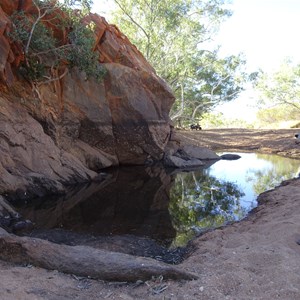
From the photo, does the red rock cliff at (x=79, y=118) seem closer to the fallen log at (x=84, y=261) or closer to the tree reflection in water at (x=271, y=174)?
the tree reflection in water at (x=271, y=174)

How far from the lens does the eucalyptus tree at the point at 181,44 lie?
2417 cm

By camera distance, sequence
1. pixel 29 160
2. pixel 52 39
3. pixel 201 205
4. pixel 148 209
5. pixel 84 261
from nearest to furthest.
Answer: pixel 84 261
pixel 148 209
pixel 201 205
pixel 29 160
pixel 52 39

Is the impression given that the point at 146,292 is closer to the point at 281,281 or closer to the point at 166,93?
the point at 281,281

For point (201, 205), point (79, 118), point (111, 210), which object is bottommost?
point (111, 210)

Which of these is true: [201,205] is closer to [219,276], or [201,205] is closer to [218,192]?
[218,192]

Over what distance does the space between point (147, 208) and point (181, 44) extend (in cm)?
1793

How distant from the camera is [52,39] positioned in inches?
484

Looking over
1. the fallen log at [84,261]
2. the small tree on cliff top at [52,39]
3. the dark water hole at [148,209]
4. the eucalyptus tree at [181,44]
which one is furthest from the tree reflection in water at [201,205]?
the eucalyptus tree at [181,44]

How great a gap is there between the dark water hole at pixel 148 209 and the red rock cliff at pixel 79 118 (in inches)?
43.3

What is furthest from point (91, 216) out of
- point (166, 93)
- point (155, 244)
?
point (166, 93)

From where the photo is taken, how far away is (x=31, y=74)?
1234 cm

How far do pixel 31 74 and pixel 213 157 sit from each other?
10.9 meters

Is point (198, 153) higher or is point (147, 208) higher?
point (198, 153)

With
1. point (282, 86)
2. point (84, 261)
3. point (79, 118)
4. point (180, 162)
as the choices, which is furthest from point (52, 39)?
point (282, 86)
